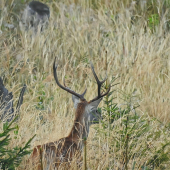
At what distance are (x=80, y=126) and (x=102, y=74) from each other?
193 cm

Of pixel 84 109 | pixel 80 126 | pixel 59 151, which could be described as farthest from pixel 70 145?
pixel 84 109

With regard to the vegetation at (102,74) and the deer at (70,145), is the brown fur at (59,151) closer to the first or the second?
the deer at (70,145)

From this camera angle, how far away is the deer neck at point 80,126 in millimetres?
3275

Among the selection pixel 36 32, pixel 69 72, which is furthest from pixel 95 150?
Answer: pixel 36 32

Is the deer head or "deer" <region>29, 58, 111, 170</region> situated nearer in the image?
"deer" <region>29, 58, 111, 170</region>

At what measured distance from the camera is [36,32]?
6.41 m

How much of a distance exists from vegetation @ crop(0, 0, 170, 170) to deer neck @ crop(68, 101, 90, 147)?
10 centimetres

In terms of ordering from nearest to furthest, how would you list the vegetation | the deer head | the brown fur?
the brown fur
the vegetation
the deer head

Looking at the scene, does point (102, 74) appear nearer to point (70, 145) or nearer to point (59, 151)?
point (70, 145)

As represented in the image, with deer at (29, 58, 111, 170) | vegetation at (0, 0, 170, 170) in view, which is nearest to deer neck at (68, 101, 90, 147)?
deer at (29, 58, 111, 170)

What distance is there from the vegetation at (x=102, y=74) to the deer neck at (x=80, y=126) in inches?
4.1

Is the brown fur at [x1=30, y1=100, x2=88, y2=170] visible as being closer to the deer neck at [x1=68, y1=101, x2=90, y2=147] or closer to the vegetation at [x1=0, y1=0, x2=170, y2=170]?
the deer neck at [x1=68, y1=101, x2=90, y2=147]

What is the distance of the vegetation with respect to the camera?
125 inches

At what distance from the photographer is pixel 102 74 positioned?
5238mm
